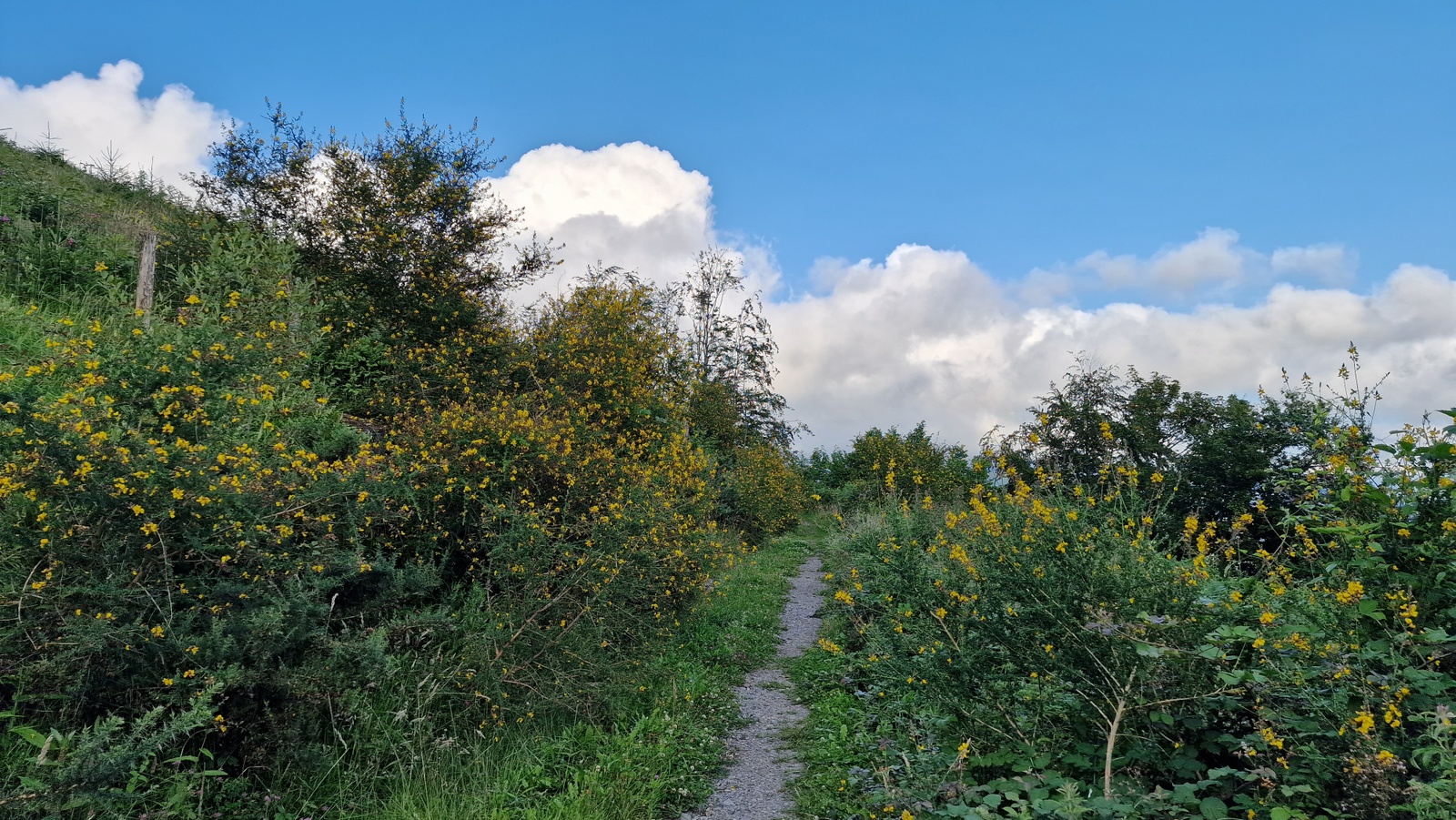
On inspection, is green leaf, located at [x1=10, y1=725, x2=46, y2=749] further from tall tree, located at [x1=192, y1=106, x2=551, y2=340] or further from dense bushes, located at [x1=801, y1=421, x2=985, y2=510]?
dense bushes, located at [x1=801, y1=421, x2=985, y2=510]

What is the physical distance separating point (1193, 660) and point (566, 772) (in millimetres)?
3711

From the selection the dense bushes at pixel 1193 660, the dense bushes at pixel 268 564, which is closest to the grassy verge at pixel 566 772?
the dense bushes at pixel 268 564

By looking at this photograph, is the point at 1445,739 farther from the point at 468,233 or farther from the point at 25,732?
the point at 468,233

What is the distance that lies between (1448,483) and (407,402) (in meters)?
9.36

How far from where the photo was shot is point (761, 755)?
18.4ft

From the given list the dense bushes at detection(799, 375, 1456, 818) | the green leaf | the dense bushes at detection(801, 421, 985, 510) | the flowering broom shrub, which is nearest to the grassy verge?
the flowering broom shrub

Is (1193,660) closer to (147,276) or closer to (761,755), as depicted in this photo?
(761,755)

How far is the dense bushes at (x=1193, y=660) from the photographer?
2785 millimetres

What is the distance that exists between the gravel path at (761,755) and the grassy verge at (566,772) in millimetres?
128

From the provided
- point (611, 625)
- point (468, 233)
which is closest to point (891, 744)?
point (611, 625)

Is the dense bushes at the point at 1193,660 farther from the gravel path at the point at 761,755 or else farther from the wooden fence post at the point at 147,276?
the wooden fence post at the point at 147,276

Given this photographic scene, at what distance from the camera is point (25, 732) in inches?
140

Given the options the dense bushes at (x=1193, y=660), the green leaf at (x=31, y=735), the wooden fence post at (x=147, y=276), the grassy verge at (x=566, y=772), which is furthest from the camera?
Result: the wooden fence post at (x=147, y=276)

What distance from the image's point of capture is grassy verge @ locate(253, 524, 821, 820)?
4.16 meters
